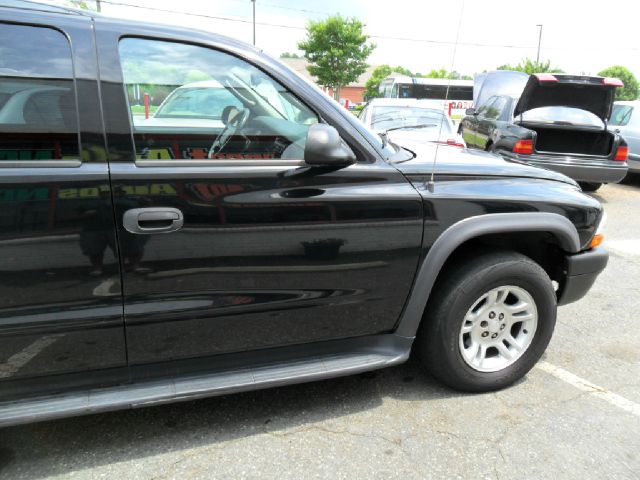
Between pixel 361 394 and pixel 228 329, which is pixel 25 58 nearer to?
pixel 228 329

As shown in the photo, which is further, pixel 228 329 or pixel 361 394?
pixel 361 394

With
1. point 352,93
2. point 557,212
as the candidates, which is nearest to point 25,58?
point 557,212

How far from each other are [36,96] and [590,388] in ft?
10.3

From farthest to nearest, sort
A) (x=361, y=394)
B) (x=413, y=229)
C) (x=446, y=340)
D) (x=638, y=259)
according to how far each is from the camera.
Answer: (x=638, y=259) < (x=361, y=394) < (x=446, y=340) < (x=413, y=229)

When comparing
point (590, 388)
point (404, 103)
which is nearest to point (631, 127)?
point (404, 103)

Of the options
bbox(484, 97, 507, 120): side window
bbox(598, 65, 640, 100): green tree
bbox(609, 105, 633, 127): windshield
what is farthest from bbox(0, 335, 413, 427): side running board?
bbox(598, 65, 640, 100): green tree

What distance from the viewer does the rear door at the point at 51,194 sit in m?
1.80

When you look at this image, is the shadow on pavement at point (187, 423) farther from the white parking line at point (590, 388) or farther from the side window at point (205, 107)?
the side window at point (205, 107)

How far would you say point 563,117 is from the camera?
7.70 meters

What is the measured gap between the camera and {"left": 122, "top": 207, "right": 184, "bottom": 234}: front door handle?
1886 mm

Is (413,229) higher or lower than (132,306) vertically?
higher

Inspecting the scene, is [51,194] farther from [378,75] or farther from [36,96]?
[378,75]

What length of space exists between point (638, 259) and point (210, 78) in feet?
16.7

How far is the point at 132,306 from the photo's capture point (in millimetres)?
1969
